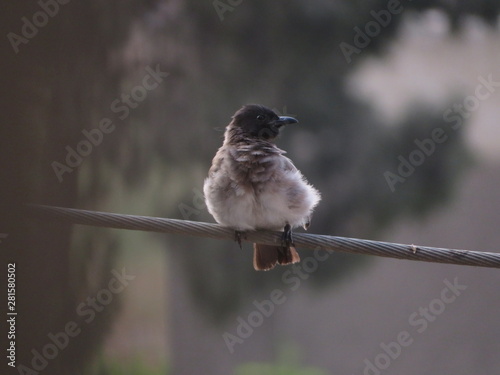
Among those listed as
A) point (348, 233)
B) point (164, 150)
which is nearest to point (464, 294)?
point (348, 233)

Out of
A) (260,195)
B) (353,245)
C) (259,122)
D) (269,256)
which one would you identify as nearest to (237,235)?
(260,195)

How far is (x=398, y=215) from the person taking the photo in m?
5.21

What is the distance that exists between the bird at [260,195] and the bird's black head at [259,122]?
1.00 feet

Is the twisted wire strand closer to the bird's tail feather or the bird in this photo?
the bird

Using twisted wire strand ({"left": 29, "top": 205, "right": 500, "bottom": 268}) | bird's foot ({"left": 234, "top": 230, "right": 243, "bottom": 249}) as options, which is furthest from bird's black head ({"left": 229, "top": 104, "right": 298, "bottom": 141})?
twisted wire strand ({"left": 29, "top": 205, "right": 500, "bottom": 268})

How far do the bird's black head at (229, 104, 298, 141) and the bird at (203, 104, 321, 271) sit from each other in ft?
1.00

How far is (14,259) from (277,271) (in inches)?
165

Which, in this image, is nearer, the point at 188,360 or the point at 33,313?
the point at 33,313

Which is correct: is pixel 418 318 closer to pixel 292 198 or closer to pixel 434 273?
pixel 434 273

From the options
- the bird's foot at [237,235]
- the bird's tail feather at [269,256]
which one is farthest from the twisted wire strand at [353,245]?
the bird's tail feather at [269,256]

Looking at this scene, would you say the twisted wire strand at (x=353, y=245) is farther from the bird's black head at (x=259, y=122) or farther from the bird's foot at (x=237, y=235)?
the bird's black head at (x=259, y=122)

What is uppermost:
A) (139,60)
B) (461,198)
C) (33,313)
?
(139,60)

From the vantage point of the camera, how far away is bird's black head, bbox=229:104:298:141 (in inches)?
147

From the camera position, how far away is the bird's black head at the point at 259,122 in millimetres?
3727
